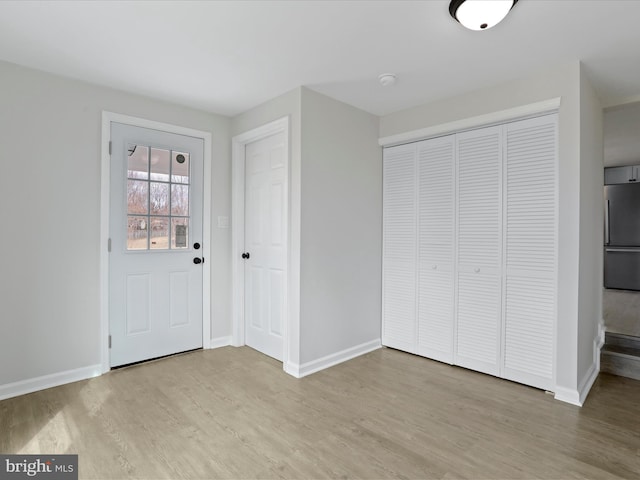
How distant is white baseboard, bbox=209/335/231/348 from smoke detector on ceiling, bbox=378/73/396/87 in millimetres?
2894

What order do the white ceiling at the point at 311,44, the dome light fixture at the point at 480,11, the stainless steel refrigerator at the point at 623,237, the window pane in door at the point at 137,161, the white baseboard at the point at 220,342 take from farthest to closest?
the stainless steel refrigerator at the point at 623,237 < the white baseboard at the point at 220,342 < the window pane in door at the point at 137,161 < the white ceiling at the point at 311,44 < the dome light fixture at the point at 480,11

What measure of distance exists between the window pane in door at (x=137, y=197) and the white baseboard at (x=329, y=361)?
6.29ft

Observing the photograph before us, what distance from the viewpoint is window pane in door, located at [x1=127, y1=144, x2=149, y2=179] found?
10.3 ft

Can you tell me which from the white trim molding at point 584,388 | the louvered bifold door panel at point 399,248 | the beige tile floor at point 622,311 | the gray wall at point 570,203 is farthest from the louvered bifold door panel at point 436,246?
the beige tile floor at point 622,311

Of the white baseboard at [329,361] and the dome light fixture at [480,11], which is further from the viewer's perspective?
the white baseboard at [329,361]

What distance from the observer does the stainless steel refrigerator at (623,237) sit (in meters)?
5.95

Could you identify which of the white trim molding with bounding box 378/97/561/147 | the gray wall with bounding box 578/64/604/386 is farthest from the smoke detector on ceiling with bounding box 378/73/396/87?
the gray wall with bounding box 578/64/604/386

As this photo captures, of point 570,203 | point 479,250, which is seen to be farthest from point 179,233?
point 570,203

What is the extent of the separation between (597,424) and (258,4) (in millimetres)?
3203

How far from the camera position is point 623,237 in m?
6.08

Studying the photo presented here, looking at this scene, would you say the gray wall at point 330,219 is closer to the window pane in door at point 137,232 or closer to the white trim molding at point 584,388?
the window pane in door at point 137,232

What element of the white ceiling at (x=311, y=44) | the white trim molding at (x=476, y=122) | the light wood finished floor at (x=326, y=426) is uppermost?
the white ceiling at (x=311, y=44)

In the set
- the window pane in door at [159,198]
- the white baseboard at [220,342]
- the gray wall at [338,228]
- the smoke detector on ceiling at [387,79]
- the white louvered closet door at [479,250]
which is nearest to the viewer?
the smoke detector on ceiling at [387,79]

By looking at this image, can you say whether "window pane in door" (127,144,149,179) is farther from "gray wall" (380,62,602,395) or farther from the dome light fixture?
"gray wall" (380,62,602,395)
